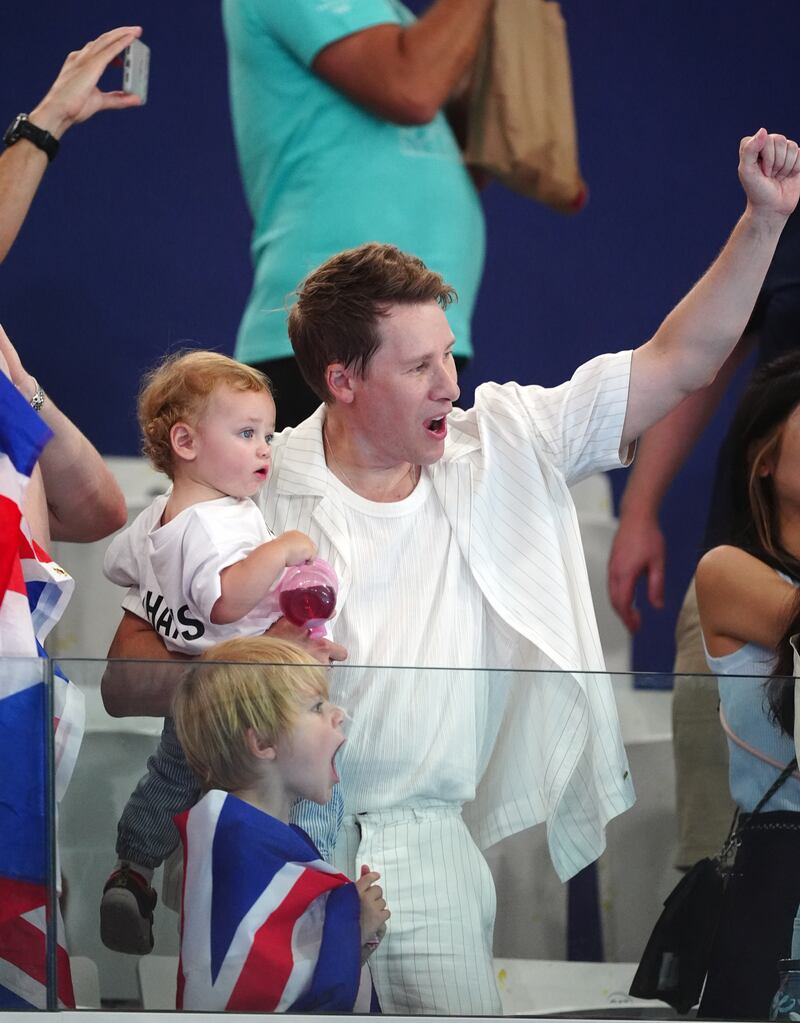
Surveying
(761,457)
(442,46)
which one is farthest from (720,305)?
(442,46)

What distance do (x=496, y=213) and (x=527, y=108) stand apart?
310mm

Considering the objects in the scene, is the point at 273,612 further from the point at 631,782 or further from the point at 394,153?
the point at 394,153

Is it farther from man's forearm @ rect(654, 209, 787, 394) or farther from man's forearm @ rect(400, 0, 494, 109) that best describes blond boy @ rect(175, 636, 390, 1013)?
man's forearm @ rect(400, 0, 494, 109)

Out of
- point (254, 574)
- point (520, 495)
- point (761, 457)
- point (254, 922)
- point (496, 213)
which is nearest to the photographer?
point (254, 922)

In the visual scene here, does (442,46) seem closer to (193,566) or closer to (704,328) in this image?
(704,328)

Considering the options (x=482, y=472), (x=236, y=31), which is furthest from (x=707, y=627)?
(x=236, y=31)

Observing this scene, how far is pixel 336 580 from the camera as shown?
172 cm

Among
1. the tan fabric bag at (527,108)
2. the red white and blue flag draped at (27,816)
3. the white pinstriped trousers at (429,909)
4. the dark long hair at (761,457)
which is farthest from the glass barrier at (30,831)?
the tan fabric bag at (527,108)

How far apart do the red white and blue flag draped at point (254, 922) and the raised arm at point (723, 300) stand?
0.75m

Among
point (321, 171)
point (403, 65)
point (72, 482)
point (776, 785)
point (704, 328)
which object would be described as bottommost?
point (776, 785)

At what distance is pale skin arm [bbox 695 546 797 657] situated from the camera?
1716 millimetres

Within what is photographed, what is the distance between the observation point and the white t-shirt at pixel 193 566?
170 cm

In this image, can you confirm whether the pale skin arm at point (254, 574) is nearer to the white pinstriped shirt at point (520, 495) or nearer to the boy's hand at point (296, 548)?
the boy's hand at point (296, 548)

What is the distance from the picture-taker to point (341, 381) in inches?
74.5
